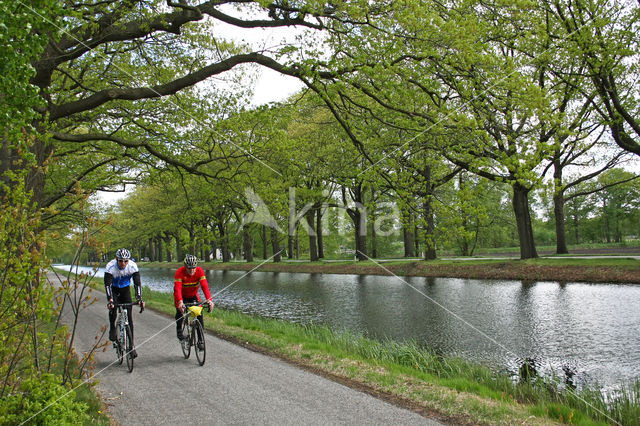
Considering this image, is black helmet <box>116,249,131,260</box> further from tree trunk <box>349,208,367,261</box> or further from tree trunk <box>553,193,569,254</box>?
tree trunk <box>553,193,569,254</box>

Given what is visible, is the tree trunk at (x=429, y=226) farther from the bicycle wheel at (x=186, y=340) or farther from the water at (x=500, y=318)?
the bicycle wheel at (x=186, y=340)

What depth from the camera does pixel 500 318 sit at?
45.6ft

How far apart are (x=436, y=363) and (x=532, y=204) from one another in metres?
69.9

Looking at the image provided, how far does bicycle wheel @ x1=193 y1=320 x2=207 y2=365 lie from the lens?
26.2 ft

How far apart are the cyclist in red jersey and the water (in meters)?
6.11

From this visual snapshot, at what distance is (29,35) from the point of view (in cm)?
411

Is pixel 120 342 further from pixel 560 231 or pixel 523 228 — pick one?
pixel 560 231

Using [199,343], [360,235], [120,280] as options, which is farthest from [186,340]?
[360,235]

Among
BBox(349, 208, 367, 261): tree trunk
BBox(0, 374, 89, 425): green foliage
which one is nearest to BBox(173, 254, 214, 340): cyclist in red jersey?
BBox(0, 374, 89, 425): green foliage

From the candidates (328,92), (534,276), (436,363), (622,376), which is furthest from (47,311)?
(534,276)

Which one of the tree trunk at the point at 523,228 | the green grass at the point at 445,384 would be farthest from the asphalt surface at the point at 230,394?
the tree trunk at the point at 523,228

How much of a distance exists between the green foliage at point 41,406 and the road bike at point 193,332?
363 centimetres

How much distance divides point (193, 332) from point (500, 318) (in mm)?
10263

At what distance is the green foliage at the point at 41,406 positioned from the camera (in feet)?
12.8
